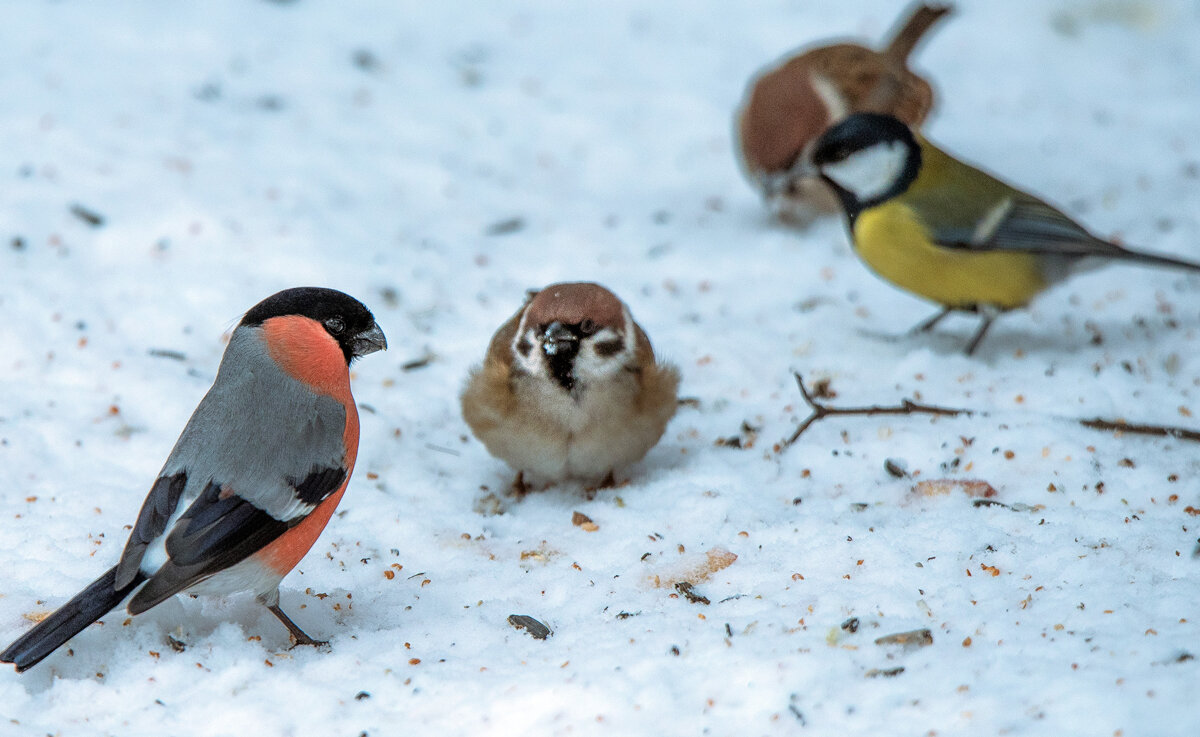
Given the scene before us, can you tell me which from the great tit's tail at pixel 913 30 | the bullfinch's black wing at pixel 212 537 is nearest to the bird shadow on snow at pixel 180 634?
the bullfinch's black wing at pixel 212 537

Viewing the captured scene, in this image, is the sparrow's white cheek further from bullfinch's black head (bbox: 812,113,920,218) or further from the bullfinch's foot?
bullfinch's black head (bbox: 812,113,920,218)

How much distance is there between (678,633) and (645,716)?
1.22 ft

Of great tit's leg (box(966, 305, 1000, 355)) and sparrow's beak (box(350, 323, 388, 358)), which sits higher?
sparrow's beak (box(350, 323, 388, 358))

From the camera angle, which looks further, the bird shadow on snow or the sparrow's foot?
the sparrow's foot

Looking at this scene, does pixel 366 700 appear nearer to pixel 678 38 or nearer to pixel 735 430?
pixel 735 430

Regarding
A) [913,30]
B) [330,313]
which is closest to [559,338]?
[330,313]

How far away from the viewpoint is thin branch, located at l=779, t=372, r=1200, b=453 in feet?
12.8

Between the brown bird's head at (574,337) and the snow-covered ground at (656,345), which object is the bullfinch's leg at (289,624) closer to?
the snow-covered ground at (656,345)

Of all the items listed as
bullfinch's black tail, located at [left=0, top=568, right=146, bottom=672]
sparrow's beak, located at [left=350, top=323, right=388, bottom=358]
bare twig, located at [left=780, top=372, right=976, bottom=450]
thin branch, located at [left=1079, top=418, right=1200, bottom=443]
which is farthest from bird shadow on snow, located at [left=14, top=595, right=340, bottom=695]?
thin branch, located at [left=1079, top=418, right=1200, bottom=443]

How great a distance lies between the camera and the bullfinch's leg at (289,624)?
305 centimetres

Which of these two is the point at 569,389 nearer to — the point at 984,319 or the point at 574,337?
the point at 574,337

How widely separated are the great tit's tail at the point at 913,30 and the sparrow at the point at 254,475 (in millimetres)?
4400

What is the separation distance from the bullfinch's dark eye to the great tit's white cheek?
2546 mm

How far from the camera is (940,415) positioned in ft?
13.9
